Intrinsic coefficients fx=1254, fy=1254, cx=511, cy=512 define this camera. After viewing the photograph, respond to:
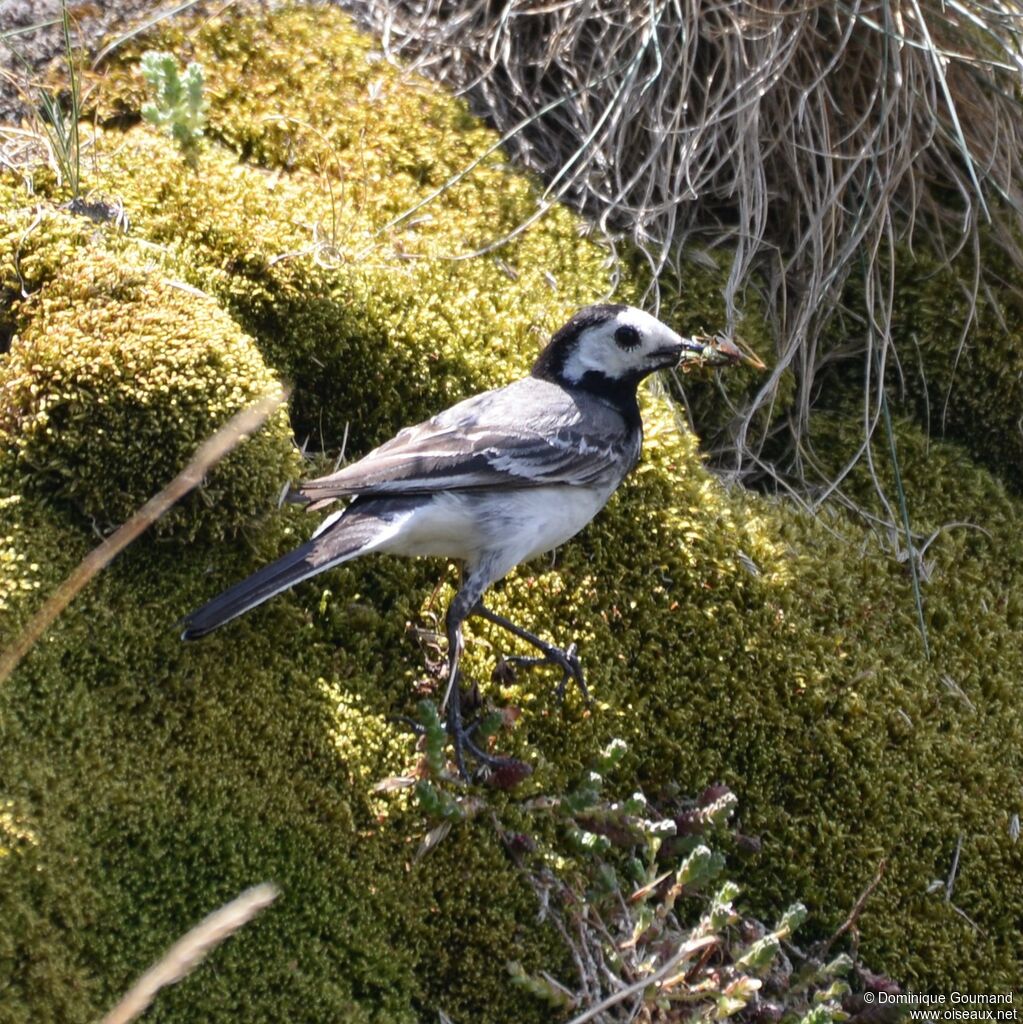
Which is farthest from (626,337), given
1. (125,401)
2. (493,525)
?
(125,401)

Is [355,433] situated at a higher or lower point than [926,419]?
higher

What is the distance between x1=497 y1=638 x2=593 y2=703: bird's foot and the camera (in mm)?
4281

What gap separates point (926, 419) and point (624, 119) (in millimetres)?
1944

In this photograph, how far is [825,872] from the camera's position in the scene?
4.29 metres

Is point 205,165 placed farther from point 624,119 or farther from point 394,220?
point 624,119

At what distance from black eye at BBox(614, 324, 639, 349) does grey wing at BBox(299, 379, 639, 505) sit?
0.25 meters

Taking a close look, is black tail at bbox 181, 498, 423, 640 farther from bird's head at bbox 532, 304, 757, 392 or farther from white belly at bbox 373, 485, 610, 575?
bird's head at bbox 532, 304, 757, 392

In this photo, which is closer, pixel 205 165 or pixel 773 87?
pixel 205 165

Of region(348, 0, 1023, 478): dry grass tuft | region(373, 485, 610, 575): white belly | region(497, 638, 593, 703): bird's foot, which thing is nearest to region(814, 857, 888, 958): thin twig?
region(497, 638, 593, 703): bird's foot

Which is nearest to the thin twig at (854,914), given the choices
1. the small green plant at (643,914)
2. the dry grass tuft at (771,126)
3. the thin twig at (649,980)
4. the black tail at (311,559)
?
the small green plant at (643,914)

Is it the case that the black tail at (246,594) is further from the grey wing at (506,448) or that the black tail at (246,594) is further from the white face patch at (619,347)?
the white face patch at (619,347)

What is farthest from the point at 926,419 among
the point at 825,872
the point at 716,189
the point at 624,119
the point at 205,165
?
the point at 205,165

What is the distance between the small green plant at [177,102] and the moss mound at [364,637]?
0.31 ft

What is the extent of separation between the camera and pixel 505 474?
14.2 feet
